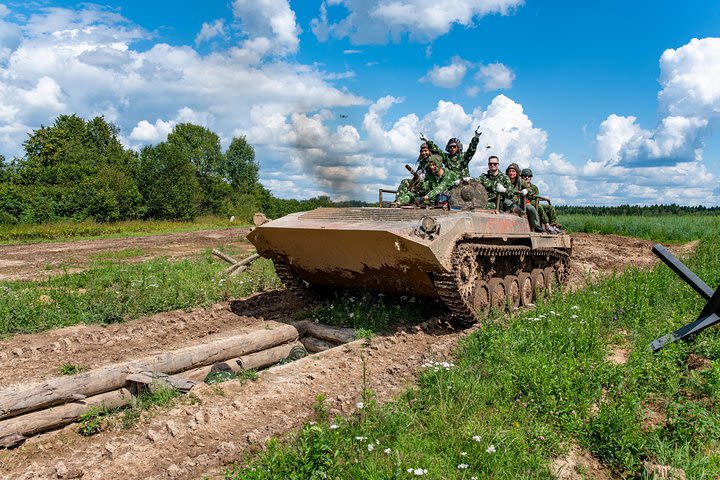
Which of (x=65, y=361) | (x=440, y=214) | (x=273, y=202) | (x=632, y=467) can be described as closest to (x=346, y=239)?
(x=440, y=214)

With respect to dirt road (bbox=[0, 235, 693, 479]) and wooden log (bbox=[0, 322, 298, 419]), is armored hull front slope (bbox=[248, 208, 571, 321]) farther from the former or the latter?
wooden log (bbox=[0, 322, 298, 419])

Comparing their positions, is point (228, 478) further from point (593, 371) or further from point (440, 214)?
point (440, 214)

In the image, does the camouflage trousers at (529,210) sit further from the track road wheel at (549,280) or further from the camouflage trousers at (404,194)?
the camouflage trousers at (404,194)

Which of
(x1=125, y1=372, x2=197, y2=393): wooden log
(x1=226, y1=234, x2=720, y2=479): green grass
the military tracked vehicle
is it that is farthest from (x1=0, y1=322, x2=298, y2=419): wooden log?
(x1=226, y1=234, x2=720, y2=479): green grass

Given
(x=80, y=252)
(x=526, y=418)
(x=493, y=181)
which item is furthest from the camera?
(x=80, y=252)

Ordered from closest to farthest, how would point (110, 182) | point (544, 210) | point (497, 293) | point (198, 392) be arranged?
point (198, 392), point (497, 293), point (544, 210), point (110, 182)

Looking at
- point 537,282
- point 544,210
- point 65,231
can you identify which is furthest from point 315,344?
point 65,231

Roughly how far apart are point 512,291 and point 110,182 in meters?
31.4

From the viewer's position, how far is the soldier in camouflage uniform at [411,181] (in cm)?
950

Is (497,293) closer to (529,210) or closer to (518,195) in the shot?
(529,210)

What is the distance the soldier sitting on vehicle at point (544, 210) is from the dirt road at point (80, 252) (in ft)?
32.9

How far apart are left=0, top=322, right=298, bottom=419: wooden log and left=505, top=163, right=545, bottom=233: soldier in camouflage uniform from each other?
4848 millimetres

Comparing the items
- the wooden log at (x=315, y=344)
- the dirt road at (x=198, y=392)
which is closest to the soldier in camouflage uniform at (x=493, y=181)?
the dirt road at (x=198, y=392)

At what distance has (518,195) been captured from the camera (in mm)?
10125
